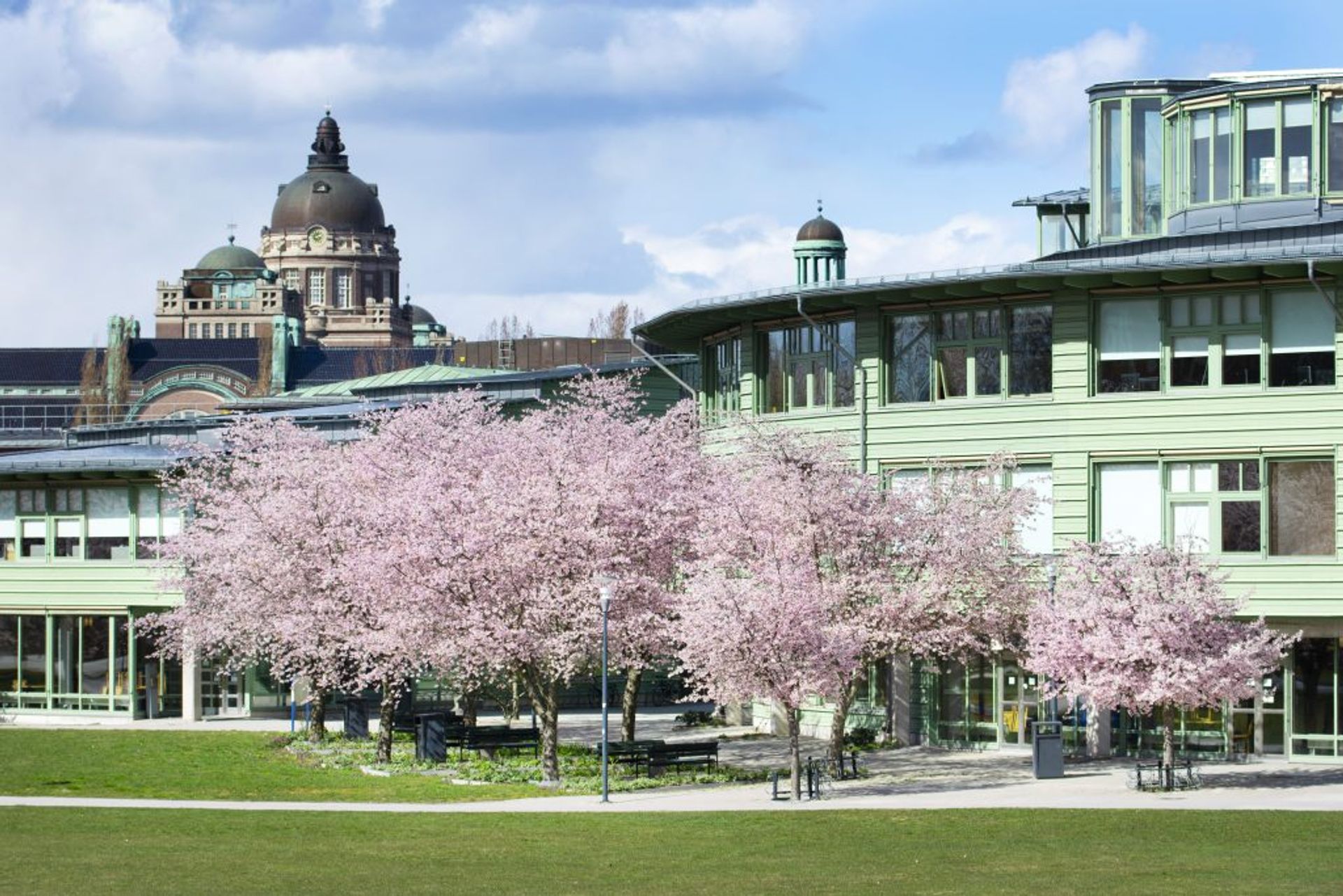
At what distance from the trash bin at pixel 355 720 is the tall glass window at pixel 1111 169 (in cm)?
2048

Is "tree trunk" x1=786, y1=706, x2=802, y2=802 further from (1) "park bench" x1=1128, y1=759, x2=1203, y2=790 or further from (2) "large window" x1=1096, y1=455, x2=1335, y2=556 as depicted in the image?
(2) "large window" x1=1096, y1=455, x2=1335, y2=556

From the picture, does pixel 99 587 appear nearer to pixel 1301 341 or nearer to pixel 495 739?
pixel 495 739

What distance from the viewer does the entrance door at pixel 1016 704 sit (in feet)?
157

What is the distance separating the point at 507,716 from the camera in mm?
59688

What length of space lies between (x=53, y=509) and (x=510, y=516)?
2634 centimetres

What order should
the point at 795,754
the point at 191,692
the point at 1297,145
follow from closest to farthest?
1. the point at 795,754
2. the point at 1297,145
3. the point at 191,692

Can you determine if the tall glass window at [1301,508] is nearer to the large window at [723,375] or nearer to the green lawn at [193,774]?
the large window at [723,375]

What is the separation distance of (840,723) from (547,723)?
213 inches

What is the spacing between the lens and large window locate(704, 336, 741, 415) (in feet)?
181

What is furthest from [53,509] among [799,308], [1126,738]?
[1126,738]

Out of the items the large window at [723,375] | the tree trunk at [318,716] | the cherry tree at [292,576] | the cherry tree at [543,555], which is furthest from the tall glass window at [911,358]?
the tree trunk at [318,716]

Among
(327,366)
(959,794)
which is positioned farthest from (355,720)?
(327,366)

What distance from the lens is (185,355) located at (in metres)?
194

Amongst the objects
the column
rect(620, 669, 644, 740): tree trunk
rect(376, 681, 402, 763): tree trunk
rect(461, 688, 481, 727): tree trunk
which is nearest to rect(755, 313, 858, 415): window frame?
rect(620, 669, 644, 740): tree trunk
